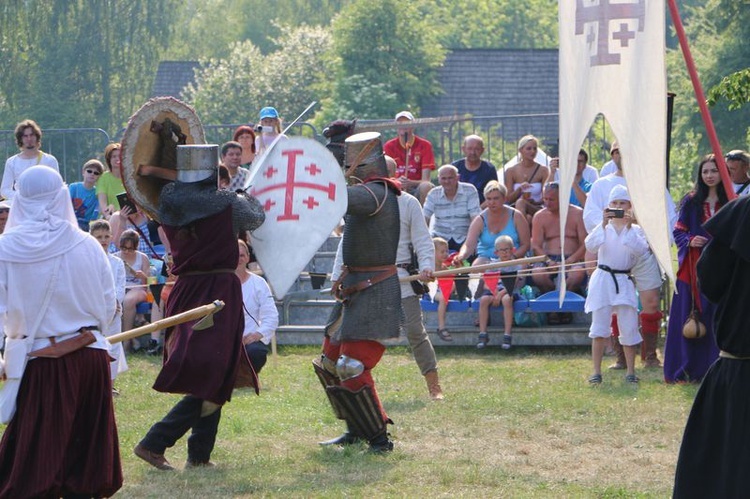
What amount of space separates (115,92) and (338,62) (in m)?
19.2

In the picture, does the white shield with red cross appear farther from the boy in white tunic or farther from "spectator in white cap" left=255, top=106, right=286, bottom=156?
the boy in white tunic

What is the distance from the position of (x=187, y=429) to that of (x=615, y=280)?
436cm

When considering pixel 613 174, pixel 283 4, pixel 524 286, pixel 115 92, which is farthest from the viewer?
pixel 283 4

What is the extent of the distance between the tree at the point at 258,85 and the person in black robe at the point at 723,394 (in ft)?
110

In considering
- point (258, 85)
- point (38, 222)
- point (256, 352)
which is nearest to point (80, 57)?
point (258, 85)

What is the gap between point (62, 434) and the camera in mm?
5910

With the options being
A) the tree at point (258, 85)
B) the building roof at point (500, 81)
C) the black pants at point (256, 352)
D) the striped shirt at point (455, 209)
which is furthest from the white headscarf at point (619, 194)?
the tree at point (258, 85)

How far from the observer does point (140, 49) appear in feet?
159

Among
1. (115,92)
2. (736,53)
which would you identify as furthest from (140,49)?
(736,53)

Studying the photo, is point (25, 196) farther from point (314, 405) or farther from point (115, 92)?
point (115, 92)

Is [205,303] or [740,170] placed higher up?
[740,170]

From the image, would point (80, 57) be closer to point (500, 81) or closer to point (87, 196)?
point (500, 81)

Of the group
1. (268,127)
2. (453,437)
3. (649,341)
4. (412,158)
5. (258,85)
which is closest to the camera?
(453,437)

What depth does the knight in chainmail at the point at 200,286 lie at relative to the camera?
6.95 meters
